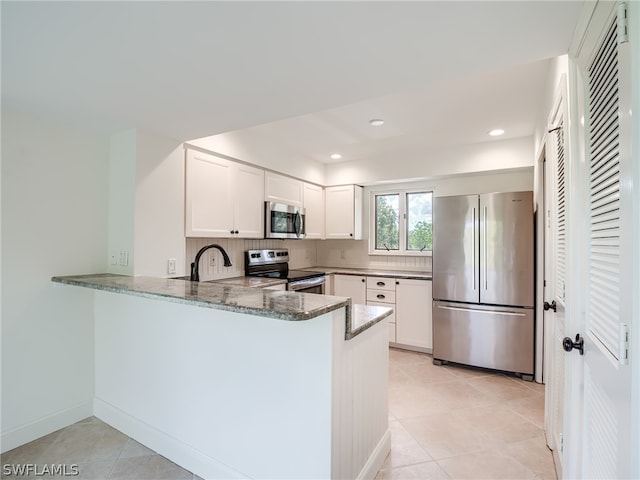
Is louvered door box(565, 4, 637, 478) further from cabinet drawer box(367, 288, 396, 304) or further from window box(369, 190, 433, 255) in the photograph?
window box(369, 190, 433, 255)

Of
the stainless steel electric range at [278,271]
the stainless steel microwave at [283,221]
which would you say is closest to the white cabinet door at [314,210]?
the stainless steel microwave at [283,221]

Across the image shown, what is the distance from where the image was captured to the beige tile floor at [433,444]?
1809mm

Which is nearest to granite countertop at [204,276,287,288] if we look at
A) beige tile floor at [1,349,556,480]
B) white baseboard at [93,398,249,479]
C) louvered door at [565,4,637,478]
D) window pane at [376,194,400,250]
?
white baseboard at [93,398,249,479]

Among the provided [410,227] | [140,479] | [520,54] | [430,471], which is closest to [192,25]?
[520,54]

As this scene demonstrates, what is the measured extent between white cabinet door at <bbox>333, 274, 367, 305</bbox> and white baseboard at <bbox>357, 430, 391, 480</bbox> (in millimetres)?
2131

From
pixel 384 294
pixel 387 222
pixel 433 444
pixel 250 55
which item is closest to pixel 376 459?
pixel 433 444

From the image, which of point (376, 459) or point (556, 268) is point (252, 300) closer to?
point (376, 459)

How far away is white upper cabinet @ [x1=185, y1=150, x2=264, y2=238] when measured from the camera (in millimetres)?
2727

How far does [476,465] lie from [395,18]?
231 cm

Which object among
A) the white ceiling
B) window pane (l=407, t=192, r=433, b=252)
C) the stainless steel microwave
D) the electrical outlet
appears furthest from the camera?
window pane (l=407, t=192, r=433, b=252)

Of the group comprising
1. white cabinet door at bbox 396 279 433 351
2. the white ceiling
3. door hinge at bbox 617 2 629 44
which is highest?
the white ceiling

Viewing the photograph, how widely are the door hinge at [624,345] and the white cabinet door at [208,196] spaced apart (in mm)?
2646

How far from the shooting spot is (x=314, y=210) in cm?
446

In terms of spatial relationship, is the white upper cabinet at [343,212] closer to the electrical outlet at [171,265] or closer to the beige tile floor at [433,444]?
the beige tile floor at [433,444]
